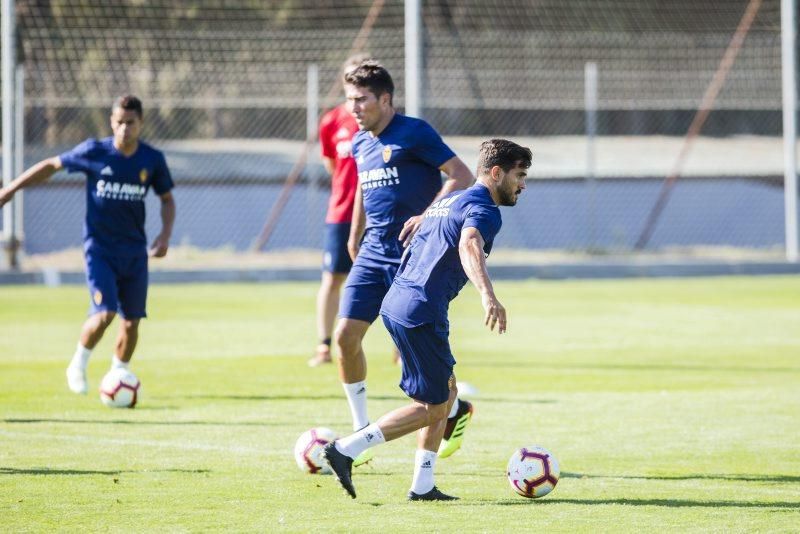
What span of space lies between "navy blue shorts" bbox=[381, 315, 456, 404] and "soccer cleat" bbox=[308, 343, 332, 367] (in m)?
5.61

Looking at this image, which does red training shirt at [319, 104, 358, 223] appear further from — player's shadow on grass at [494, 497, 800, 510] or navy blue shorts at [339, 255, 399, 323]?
player's shadow on grass at [494, 497, 800, 510]

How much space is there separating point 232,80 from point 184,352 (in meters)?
12.1

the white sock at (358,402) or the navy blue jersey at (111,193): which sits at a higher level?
the navy blue jersey at (111,193)

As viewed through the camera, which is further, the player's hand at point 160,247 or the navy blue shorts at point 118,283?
the player's hand at point 160,247

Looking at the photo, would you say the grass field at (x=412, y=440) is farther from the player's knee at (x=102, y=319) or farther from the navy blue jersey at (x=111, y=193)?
the navy blue jersey at (x=111, y=193)

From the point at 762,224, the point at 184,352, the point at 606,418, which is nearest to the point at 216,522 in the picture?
the point at 606,418

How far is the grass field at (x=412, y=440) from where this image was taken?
252 inches

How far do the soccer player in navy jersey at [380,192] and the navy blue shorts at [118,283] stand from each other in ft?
8.68

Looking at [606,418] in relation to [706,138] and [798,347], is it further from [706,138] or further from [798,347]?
[706,138]

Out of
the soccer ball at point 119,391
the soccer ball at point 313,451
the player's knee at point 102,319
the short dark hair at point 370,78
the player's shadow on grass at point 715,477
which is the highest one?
the short dark hair at point 370,78

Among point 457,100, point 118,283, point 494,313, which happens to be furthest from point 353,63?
point 457,100

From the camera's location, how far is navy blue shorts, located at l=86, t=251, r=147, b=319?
10.1 metres

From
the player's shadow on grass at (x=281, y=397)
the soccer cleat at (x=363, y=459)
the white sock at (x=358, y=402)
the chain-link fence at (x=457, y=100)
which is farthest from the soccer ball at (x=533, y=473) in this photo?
the chain-link fence at (x=457, y=100)

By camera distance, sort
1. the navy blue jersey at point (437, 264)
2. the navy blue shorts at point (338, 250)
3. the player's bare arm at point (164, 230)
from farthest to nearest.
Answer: the navy blue shorts at point (338, 250) < the player's bare arm at point (164, 230) < the navy blue jersey at point (437, 264)
